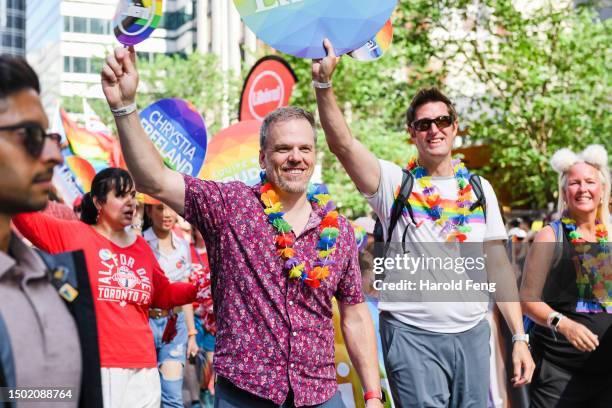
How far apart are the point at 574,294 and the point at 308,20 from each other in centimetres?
260

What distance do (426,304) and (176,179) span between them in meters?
1.46

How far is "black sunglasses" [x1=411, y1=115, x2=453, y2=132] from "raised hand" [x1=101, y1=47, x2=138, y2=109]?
1.94m

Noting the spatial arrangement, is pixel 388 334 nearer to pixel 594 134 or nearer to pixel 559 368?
pixel 559 368

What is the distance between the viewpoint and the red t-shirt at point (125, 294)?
450cm

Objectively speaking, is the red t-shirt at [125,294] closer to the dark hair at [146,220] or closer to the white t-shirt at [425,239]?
the white t-shirt at [425,239]

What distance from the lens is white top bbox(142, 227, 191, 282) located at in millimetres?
7305

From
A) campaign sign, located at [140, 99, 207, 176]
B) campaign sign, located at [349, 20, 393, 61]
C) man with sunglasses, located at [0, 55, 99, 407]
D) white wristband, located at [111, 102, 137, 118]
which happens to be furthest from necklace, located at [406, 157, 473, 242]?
campaign sign, located at [140, 99, 207, 176]

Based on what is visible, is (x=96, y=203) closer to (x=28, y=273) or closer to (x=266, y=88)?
(x=28, y=273)

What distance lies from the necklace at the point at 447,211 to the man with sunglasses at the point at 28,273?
258 centimetres

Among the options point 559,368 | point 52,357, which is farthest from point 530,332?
point 52,357

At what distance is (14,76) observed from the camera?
1763 millimetres

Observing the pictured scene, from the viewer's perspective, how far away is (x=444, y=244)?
162 inches

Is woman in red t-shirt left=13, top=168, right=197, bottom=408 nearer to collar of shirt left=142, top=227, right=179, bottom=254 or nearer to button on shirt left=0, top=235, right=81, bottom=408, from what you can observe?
collar of shirt left=142, top=227, right=179, bottom=254

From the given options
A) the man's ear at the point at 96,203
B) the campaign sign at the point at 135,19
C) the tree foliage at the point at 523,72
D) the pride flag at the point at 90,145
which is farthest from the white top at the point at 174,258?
the tree foliage at the point at 523,72
